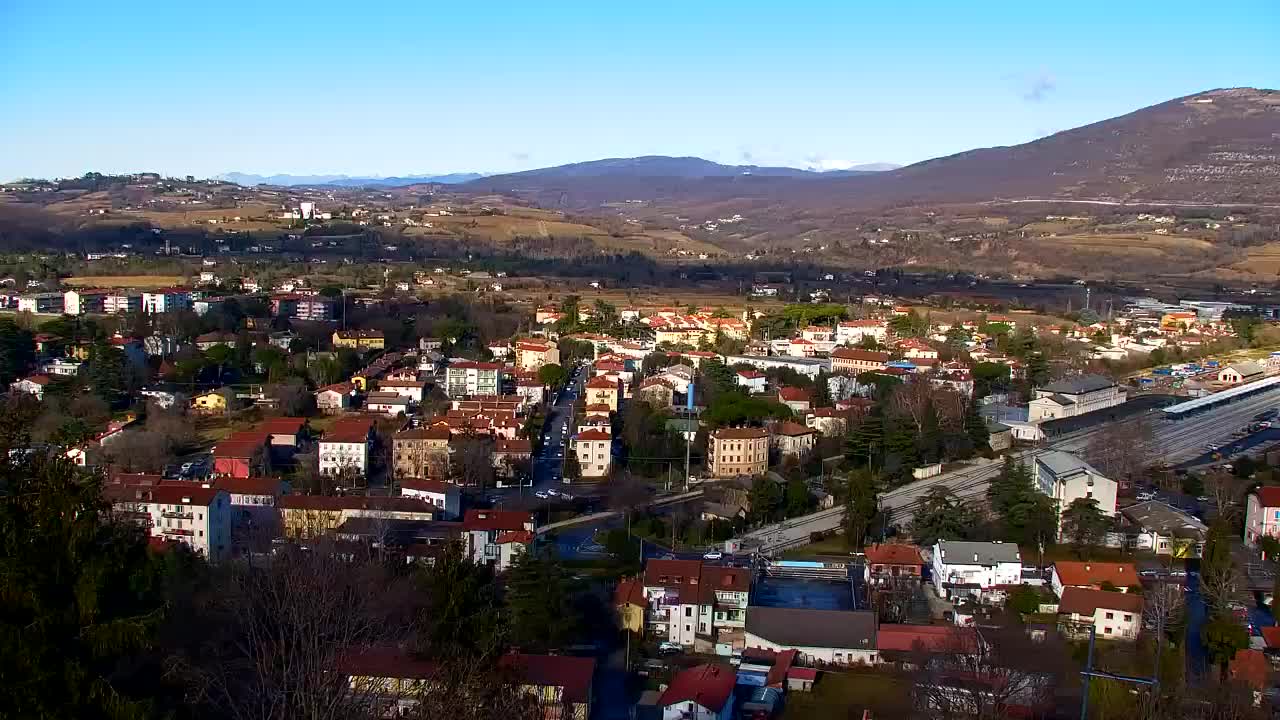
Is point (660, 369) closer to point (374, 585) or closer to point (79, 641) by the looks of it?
point (374, 585)

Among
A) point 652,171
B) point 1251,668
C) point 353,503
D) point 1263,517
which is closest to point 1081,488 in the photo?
point 1263,517

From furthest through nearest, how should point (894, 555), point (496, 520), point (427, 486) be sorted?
point (427, 486) < point (496, 520) < point (894, 555)

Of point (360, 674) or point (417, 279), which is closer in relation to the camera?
point (360, 674)

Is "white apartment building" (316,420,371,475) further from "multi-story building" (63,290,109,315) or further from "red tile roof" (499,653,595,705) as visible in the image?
"multi-story building" (63,290,109,315)

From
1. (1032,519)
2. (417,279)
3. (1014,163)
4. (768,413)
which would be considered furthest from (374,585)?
(1014,163)

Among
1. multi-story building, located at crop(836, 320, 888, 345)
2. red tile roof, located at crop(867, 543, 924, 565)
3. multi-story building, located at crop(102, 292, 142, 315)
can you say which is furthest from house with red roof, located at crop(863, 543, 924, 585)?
multi-story building, located at crop(102, 292, 142, 315)

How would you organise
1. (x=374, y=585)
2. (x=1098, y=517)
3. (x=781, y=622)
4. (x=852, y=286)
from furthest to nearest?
(x=852, y=286) < (x=1098, y=517) < (x=781, y=622) < (x=374, y=585)

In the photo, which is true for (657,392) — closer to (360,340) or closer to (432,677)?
(360,340)
